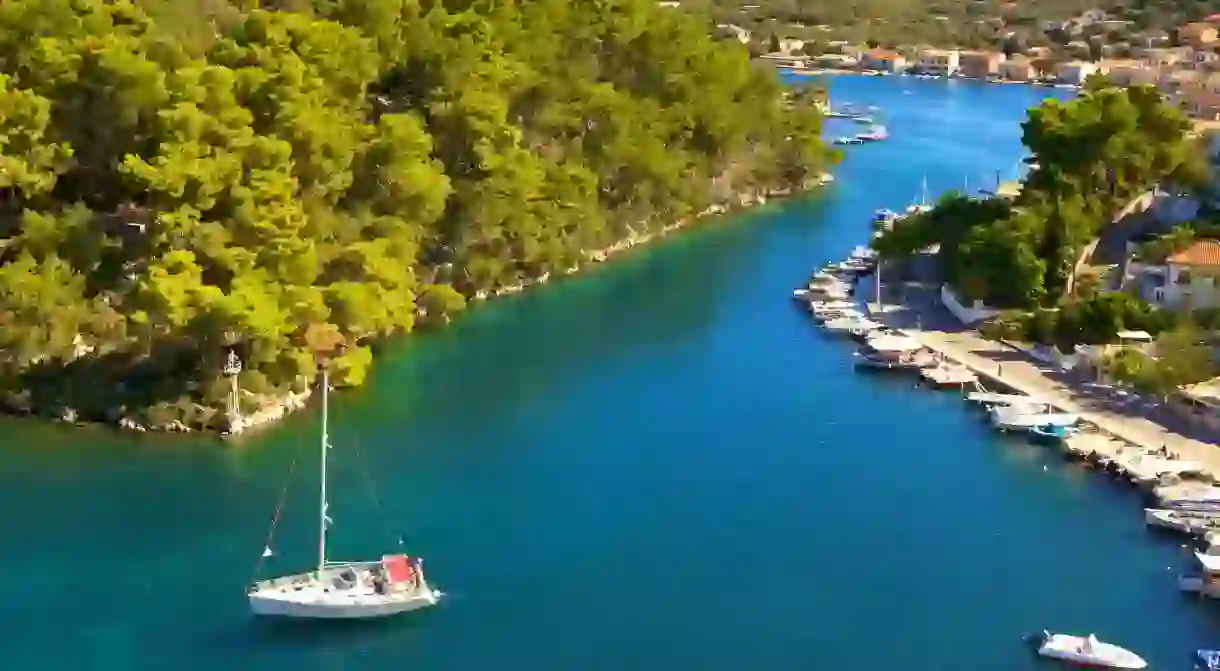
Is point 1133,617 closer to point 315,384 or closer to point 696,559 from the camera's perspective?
point 696,559

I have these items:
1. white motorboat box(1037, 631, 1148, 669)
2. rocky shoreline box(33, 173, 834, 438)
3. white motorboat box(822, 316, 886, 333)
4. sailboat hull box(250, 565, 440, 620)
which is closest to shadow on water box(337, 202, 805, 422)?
rocky shoreline box(33, 173, 834, 438)

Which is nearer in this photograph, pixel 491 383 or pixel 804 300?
pixel 491 383

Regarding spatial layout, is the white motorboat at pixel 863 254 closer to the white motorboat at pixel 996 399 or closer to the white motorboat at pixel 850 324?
the white motorboat at pixel 850 324

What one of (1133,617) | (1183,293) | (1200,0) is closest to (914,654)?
(1133,617)

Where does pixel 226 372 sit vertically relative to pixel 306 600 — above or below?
above

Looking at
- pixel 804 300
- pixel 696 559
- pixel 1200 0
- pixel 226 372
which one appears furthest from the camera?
pixel 1200 0

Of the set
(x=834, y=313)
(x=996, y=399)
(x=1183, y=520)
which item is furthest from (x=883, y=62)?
(x=1183, y=520)

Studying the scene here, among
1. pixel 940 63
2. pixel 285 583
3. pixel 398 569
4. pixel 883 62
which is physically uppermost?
pixel 883 62

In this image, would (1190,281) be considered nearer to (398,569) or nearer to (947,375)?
(947,375)
